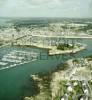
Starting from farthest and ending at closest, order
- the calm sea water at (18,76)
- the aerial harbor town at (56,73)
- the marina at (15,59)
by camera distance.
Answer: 1. the marina at (15,59)
2. the calm sea water at (18,76)
3. the aerial harbor town at (56,73)

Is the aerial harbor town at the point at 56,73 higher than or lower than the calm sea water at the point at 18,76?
higher

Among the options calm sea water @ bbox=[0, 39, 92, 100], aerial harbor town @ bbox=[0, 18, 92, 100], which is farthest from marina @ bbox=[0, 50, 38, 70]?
calm sea water @ bbox=[0, 39, 92, 100]

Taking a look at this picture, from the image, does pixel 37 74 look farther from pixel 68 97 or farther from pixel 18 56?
pixel 18 56

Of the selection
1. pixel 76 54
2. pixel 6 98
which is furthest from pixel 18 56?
pixel 6 98

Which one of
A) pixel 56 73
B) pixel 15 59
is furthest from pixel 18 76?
pixel 15 59

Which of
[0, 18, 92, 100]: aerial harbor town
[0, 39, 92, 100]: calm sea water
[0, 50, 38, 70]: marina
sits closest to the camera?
[0, 18, 92, 100]: aerial harbor town

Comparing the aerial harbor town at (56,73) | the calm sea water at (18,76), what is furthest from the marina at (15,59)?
the calm sea water at (18,76)

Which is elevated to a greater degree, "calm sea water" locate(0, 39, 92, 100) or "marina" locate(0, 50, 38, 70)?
"marina" locate(0, 50, 38, 70)

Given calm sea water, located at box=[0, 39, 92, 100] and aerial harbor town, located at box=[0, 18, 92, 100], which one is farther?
calm sea water, located at box=[0, 39, 92, 100]

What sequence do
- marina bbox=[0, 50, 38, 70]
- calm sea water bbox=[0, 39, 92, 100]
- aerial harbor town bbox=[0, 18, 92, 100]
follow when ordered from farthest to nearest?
1. marina bbox=[0, 50, 38, 70]
2. calm sea water bbox=[0, 39, 92, 100]
3. aerial harbor town bbox=[0, 18, 92, 100]

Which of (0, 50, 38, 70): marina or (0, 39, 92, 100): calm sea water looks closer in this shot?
(0, 39, 92, 100): calm sea water

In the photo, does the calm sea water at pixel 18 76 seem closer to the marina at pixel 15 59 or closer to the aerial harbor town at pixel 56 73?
the aerial harbor town at pixel 56 73

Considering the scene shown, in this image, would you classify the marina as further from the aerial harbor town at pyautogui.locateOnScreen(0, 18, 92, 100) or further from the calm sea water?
the calm sea water
